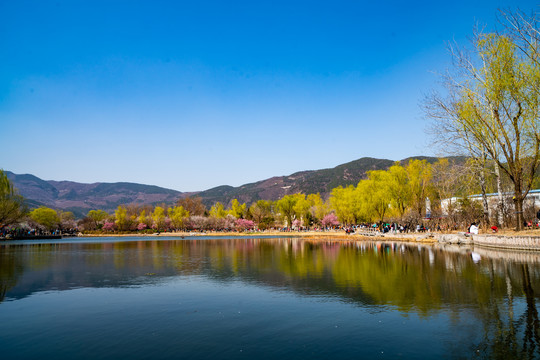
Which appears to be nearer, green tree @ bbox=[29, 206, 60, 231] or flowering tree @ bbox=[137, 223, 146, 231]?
green tree @ bbox=[29, 206, 60, 231]

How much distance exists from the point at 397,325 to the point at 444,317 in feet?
5.57

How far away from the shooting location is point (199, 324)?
1112 centimetres

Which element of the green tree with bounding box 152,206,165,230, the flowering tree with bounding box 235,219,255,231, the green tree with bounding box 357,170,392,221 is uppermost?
the green tree with bounding box 357,170,392,221

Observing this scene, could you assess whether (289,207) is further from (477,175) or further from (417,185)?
(477,175)

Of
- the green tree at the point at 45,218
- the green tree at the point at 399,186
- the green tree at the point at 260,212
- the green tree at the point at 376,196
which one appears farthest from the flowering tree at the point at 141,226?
the green tree at the point at 399,186

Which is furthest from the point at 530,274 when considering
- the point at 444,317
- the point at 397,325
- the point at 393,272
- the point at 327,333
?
the point at 327,333

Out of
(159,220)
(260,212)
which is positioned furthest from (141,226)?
(260,212)

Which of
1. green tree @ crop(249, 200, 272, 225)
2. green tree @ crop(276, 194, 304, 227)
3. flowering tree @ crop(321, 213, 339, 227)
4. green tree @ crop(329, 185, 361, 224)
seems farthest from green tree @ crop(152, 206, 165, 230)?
green tree @ crop(329, 185, 361, 224)

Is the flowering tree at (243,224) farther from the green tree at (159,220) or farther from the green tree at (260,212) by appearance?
the green tree at (159,220)

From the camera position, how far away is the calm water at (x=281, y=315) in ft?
28.8

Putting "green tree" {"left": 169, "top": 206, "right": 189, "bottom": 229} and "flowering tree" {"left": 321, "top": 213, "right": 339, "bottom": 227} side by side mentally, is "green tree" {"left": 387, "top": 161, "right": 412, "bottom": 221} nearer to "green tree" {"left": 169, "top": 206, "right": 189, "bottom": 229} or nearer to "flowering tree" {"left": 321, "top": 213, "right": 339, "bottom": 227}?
"flowering tree" {"left": 321, "top": 213, "right": 339, "bottom": 227}

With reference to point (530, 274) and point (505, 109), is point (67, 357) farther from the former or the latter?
point (505, 109)

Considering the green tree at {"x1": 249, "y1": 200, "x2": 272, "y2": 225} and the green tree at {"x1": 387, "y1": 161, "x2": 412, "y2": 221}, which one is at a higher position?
the green tree at {"x1": 387, "y1": 161, "x2": 412, "y2": 221}

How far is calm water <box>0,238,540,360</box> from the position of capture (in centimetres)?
877
